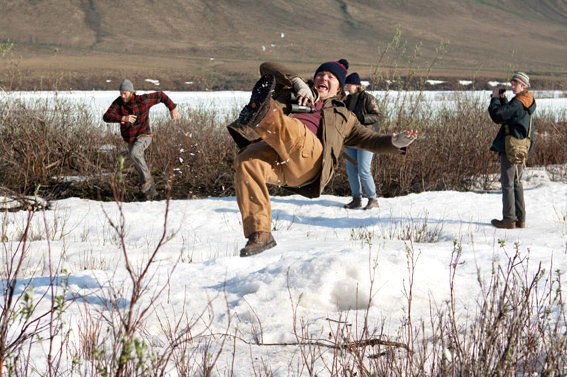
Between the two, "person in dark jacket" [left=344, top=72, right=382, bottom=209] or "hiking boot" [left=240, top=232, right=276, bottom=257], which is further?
"person in dark jacket" [left=344, top=72, right=382, bottom=209]

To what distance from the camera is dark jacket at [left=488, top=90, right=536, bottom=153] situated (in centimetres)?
731

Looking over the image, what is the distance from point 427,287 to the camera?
4191 mm

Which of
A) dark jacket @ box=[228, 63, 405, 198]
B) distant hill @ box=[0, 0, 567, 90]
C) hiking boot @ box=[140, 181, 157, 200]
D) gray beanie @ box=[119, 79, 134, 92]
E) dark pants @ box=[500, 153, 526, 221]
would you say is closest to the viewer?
dark jacket @ box=[228, 63, 405, 198]

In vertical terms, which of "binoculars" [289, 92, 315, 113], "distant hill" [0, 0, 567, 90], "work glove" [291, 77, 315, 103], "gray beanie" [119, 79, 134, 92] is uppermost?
"work glove" [291, 77, 315, 103]

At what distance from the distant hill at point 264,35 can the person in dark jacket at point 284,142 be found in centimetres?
7200

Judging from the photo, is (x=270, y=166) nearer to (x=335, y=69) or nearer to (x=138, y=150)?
(x=335, y=69)

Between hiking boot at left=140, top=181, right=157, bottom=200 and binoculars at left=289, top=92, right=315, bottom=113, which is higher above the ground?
binoculars at left=289, top=92, right=315, bottom=113

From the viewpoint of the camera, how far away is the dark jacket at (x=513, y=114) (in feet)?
24.0

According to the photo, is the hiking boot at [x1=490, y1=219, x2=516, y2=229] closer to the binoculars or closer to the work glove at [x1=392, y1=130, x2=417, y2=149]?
the work glove at [x1=392, y1=130, x2=417, y2=149]

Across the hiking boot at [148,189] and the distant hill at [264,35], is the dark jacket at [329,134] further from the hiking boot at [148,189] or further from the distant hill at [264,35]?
the distant hill at [264,35]

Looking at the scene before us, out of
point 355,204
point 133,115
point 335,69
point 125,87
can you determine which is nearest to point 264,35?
point 125,87

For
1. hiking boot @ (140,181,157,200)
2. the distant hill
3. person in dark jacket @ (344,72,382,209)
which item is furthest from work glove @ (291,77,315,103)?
the distant hill

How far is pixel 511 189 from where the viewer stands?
303 inches

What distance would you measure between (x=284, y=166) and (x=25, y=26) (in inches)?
4770
